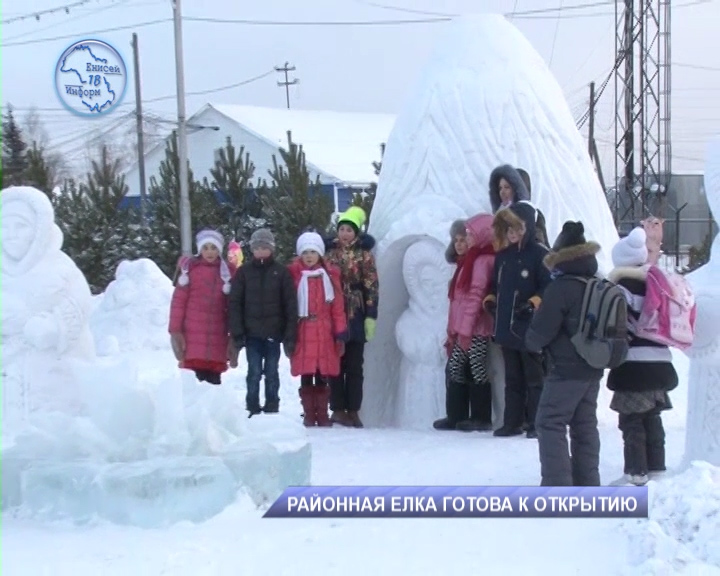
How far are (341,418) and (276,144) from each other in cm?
2344

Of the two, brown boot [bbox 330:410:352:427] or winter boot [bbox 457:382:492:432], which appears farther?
brown boot [bbox 330:410:352:427]

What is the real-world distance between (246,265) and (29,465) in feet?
8.59

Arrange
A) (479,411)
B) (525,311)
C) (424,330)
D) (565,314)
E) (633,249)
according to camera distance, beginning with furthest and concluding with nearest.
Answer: (424,330)
(479,411)
(525,311)
(633,249)
(565,314)

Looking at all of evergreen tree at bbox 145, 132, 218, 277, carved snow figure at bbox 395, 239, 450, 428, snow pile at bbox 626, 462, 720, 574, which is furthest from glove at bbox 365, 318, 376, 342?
evergreen tree at bbox 145, 132, 218, 277

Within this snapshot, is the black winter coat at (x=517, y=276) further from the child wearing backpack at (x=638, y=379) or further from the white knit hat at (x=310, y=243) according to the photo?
the white knit hat at (x=310, y=243)

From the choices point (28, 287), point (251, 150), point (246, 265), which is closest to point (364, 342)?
point (246, 265)

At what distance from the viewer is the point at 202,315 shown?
6.33m

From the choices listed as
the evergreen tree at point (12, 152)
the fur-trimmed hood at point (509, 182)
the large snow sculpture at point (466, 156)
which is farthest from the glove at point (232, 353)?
the evergreen tree at point (12, 152)

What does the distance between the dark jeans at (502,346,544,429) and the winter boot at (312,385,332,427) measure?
1.28 metres

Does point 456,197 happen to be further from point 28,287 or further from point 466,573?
point 466,573

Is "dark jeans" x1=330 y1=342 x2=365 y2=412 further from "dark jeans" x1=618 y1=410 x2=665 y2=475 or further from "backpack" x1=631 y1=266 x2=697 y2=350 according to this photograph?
"backpack" x1=631 y1=266 x2=697 y2=350

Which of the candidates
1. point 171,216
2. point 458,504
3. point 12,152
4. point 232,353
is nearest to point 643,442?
point 458,504

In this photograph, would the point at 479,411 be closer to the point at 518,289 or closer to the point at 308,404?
the point at 518,289

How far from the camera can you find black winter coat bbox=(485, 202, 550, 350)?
5383 mm
